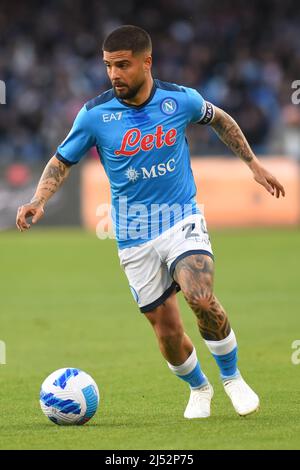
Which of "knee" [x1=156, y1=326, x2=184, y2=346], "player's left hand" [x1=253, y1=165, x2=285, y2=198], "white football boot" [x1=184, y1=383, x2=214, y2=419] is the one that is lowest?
"white football boot" [x1=184, y1=383, x2=214, y2=419]

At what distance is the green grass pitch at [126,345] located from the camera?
6469mm

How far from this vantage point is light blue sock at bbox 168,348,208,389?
23.7 ft

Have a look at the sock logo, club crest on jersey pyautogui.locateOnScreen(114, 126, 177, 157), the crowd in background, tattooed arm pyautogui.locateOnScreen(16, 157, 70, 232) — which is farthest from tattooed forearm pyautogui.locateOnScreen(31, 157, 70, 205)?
the crowd in background

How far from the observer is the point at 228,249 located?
62.7ft

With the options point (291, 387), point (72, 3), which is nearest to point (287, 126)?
point (72, 3)

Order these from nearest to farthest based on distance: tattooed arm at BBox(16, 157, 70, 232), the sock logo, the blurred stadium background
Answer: tattooed arm at BBox(16, 157, 70, 232) → the blurred stadium background → the sock logo

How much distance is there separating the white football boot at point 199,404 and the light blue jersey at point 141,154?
108 cm

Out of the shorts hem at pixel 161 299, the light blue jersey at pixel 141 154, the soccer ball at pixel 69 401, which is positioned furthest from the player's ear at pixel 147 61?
the soccer ball at pixel 69 401

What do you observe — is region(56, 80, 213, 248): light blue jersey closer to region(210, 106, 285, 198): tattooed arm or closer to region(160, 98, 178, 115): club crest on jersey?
region(160, 98, 178, 115): club crest on jersey

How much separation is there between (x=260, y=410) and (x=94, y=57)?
20.2m

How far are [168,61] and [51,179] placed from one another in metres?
19.6

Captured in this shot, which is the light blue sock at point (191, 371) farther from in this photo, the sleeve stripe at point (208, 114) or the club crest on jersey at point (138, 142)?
the sleeve stripe at point (208, 114)

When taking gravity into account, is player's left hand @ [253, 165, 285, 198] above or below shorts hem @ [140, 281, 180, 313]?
above
